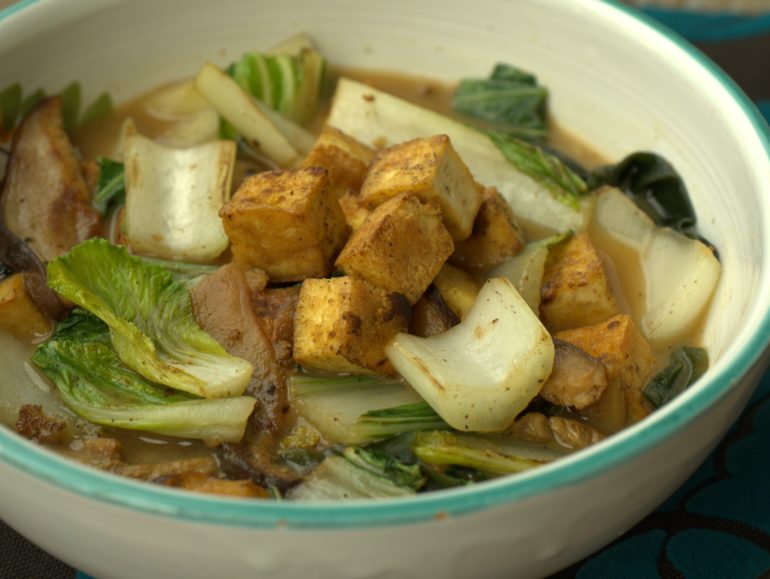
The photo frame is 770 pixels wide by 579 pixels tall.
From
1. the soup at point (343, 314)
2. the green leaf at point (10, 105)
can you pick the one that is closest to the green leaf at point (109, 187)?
the soup at point (343, 314)

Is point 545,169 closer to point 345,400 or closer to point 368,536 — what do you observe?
point 345,400

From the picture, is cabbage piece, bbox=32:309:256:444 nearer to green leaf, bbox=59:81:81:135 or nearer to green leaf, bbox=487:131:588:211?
green leaf, bbox=59:81:81:135

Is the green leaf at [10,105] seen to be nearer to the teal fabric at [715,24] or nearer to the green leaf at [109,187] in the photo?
the green leaf at [109,187]

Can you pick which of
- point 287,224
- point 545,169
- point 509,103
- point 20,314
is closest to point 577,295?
point 545,169

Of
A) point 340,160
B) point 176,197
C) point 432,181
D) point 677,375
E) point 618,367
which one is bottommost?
point 677,375

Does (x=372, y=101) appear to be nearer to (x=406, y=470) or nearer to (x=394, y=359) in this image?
(x=394, y=359)

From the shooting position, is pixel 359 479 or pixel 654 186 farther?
pixel 654 186
